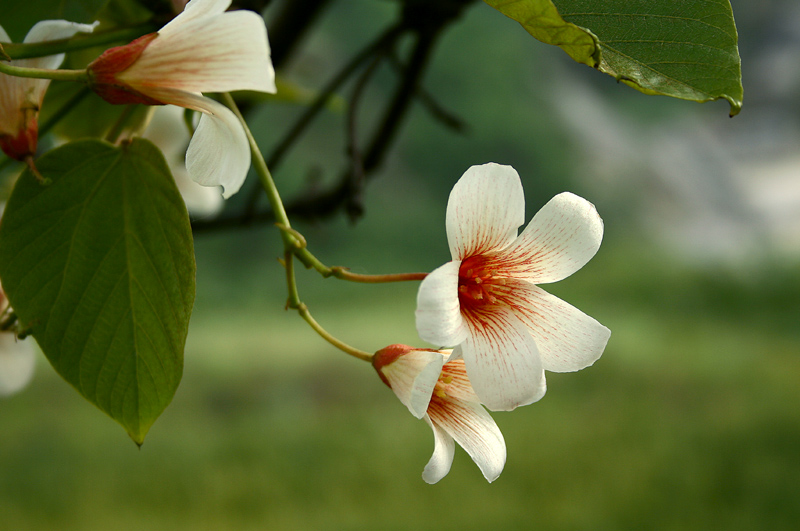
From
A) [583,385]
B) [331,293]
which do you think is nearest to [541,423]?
[583,385]

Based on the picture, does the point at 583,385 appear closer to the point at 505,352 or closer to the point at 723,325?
the point at 723,325

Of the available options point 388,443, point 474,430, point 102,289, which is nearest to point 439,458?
point 474,430

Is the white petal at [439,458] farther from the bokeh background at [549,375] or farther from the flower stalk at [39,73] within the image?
the bokeh background at [549,375]

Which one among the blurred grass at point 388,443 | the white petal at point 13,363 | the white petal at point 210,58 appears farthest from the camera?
the blurred grass at point 388,443

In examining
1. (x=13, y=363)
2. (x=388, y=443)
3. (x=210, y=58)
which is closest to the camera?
(x=210, y=58)

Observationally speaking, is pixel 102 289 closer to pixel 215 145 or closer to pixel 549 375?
pixel 215 145

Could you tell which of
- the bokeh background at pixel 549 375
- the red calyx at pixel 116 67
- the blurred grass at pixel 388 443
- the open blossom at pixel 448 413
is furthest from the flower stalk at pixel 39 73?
the blurred grass at pixel 388 443
